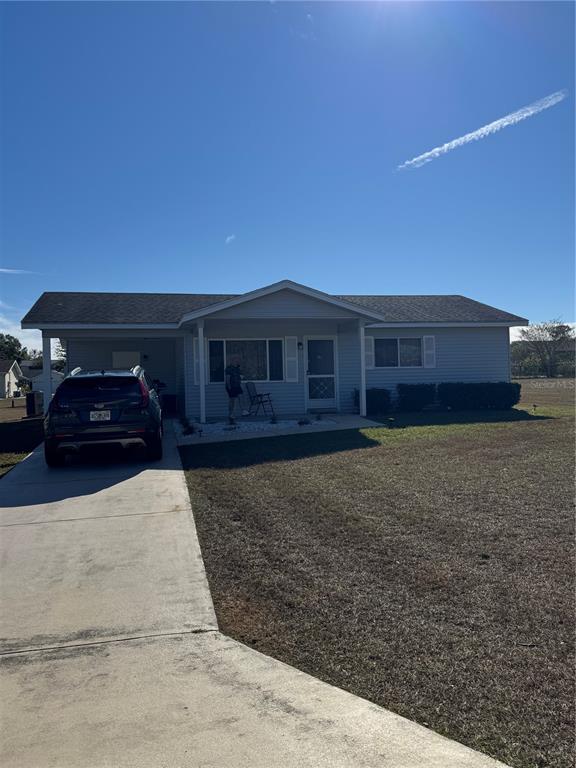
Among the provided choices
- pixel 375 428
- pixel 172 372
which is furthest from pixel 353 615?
pixel 172 372

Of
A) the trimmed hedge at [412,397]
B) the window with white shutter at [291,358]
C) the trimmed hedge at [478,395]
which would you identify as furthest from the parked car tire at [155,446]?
the trimmed hedge at [478,395]

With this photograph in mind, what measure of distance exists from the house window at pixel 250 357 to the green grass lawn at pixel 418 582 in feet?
24.9

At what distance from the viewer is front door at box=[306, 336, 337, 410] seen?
1661cm

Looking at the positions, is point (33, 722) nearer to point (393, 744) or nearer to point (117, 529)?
point (393, 744)

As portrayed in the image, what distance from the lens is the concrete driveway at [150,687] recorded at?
7.84ft

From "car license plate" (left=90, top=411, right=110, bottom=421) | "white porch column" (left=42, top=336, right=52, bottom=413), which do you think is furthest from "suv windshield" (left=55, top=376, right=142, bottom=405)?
"white porch column" (left=42, top=336, right=52, bottom=413)

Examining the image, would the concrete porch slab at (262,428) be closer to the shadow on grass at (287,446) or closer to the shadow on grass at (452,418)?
the shadow on grass at (287,446)

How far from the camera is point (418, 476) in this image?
7.66 meters

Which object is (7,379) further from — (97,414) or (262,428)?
(97,414)

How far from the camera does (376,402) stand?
642 inches

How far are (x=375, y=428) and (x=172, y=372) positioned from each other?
9.54 meters

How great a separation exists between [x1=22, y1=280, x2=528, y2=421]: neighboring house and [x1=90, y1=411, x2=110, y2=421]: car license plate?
5427mm

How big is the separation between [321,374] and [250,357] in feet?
7.43

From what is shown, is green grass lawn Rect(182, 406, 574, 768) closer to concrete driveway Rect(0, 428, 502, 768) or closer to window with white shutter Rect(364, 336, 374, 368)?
concrete driveway Rect(0, 428, 502, 768)
